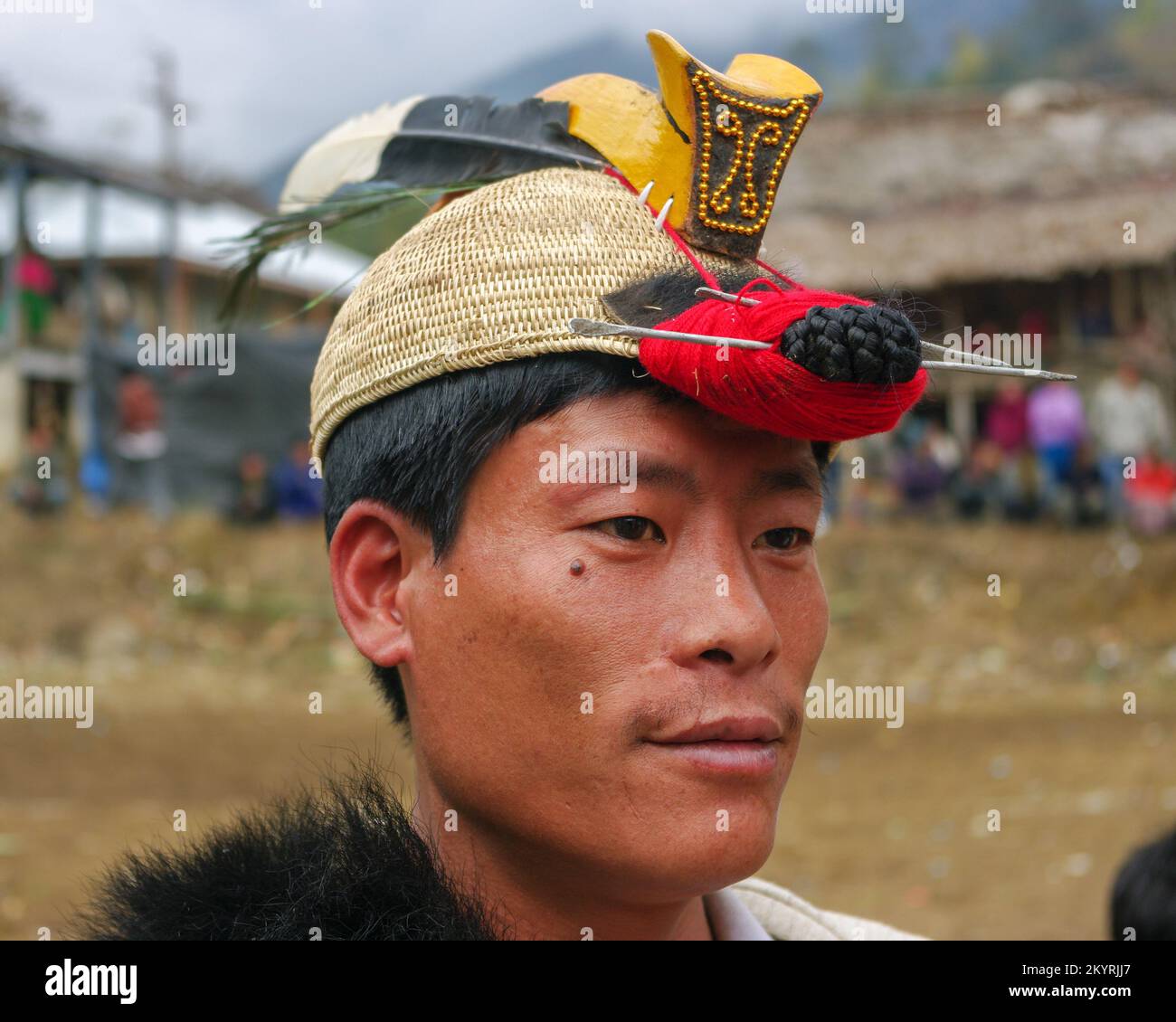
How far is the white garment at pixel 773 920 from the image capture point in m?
2.61

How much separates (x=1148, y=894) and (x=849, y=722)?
30.2ft

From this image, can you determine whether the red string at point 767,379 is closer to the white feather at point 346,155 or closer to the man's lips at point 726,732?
the man's lips at point 726,732

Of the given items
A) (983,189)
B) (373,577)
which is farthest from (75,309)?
(373,577)

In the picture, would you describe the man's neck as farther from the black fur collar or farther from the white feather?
the white feather

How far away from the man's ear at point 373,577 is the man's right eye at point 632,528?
41 centimetres

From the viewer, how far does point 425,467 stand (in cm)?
226

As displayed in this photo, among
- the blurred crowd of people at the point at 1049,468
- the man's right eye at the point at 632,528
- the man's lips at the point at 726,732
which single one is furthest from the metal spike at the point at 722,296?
the blurred crowd of people at the point at 1049,468

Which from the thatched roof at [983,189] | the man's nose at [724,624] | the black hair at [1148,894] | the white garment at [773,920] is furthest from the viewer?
the thatched roof at [983,189]

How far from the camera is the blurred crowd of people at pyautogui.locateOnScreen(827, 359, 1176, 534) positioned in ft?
53.3

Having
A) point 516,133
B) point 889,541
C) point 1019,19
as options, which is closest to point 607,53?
point 1019,19

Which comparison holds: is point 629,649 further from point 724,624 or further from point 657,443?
point 657,443

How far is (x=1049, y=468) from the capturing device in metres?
16.5

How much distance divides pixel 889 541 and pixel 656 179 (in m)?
14.6

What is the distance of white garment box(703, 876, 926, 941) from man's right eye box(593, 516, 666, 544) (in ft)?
2.87
